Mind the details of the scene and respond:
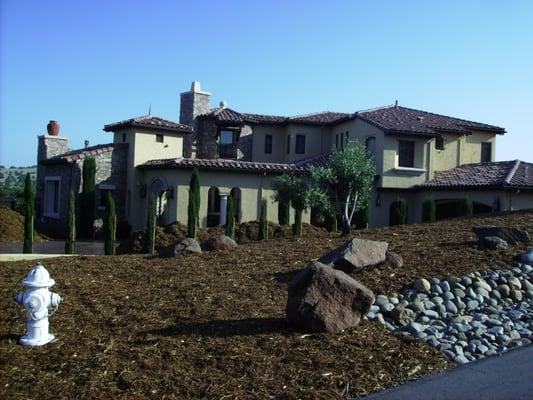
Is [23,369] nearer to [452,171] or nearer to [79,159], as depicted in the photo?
[79,159]

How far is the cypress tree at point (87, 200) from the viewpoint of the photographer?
89.9 ft

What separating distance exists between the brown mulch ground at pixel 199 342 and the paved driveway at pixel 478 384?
0.65 feet

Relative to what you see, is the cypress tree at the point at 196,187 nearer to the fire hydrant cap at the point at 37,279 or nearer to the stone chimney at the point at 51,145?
the stone chimney at the point at 51,145

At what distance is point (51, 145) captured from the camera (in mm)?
33656

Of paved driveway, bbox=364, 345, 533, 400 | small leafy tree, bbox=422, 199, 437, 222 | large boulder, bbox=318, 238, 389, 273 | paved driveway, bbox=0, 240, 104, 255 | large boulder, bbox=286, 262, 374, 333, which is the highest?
small leafy tree, bbox=422, 199, 437, 222

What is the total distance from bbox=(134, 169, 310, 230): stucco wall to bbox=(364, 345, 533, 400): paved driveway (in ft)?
65.0

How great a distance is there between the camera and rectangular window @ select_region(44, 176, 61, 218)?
3067 centimetres

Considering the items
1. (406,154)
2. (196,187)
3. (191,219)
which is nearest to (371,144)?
(406,154)

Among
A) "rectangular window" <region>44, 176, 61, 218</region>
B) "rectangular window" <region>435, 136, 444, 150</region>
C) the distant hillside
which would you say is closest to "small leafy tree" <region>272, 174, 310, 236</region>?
"rectangular window" <region>435, 136, 444, 150</region>

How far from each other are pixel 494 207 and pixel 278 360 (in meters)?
23.1

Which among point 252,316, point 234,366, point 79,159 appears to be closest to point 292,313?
point 252,316

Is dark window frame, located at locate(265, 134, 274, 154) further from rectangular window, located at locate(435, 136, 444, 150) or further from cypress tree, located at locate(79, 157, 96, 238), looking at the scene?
cypress tree, located at locate(79, 157, 96, 238)

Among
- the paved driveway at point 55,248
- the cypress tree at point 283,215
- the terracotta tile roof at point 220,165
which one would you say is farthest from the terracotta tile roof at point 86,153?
the cypress tree at point 283,215

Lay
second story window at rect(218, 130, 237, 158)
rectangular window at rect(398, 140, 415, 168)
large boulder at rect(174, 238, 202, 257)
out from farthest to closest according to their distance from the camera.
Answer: second story window at rect(218, 130, 237, 158) → rectangular window at rect(398, 140, 415, 168) → large boulder at rect(174, 238, 202, 257)
